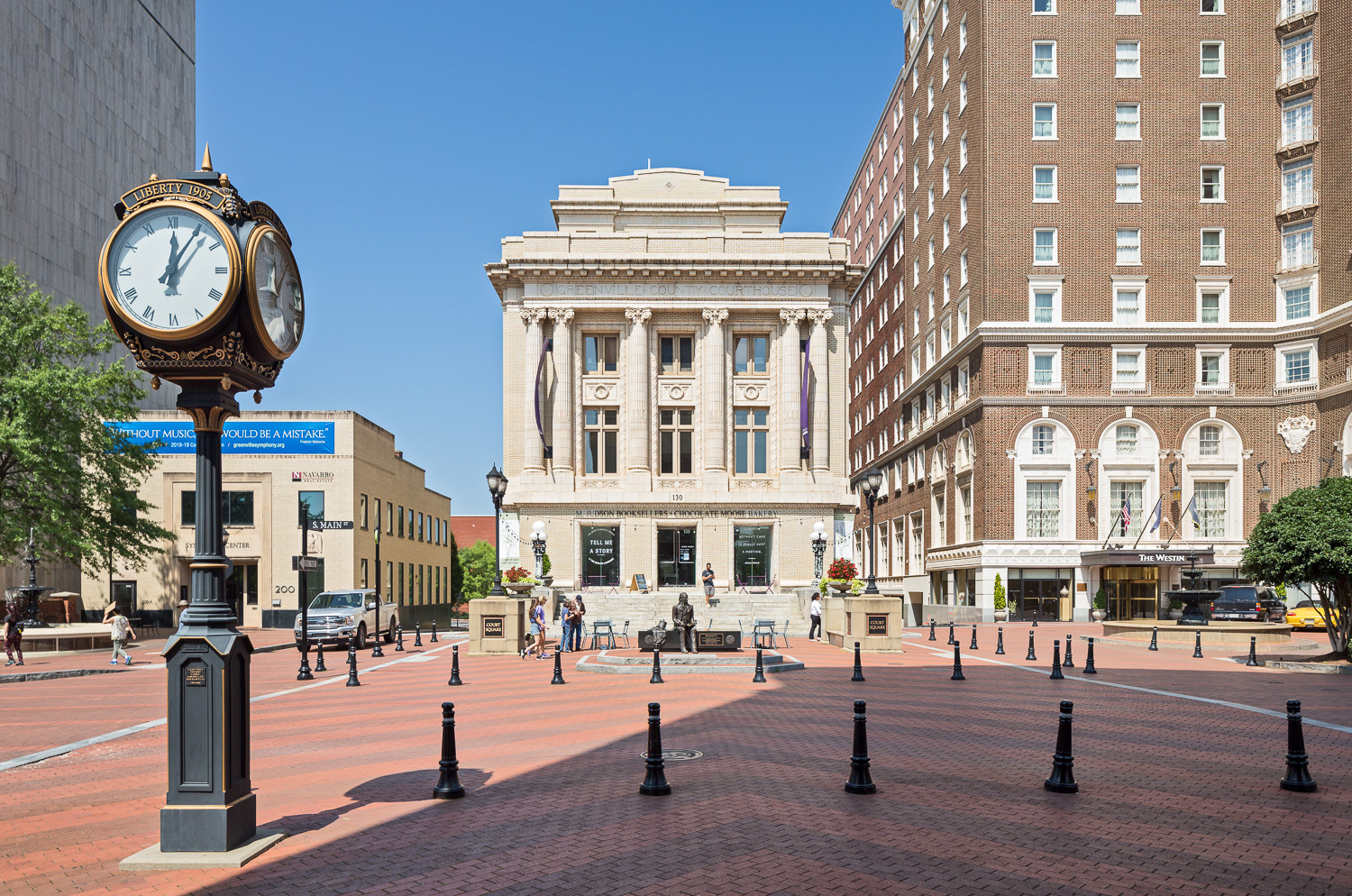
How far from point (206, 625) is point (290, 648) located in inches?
1286

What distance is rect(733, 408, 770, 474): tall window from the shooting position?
56688mm

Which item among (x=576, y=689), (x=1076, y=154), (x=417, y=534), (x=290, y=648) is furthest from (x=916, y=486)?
(x=576, y=689)

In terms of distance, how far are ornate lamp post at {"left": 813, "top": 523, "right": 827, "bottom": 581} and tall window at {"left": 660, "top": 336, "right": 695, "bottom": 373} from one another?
11.5 m

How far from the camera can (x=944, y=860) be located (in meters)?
7.86

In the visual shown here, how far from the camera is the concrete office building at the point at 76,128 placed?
61000mm

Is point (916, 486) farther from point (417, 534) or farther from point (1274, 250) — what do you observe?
point (417, 534)

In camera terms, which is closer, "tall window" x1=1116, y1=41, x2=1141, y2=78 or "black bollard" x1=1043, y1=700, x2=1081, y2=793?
"black bollard" x1=1043, y1=700, x2=1081, y2=793

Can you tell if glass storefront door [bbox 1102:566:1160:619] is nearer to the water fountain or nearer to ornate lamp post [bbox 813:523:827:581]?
ornate lamp post [bbox 813:523:827:581]

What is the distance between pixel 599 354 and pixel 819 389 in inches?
491

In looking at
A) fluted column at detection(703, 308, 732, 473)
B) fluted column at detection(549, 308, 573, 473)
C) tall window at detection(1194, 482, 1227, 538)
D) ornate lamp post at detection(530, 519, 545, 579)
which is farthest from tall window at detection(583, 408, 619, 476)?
tall window at detection(1194, 482, 1227, 538)

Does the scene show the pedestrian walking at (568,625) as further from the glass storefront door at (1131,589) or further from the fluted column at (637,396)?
the glass storefront door at (1131,589)

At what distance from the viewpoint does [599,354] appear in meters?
57.0

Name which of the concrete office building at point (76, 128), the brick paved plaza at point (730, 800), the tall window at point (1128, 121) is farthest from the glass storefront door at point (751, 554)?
the concrete office building at point (76, 128)

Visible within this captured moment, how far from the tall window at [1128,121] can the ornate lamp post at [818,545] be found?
27.5m
